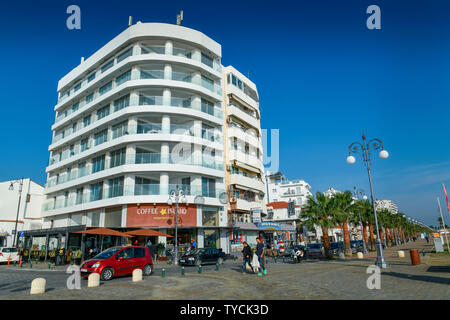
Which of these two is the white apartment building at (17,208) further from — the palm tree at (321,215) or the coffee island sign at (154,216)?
the palm tree at (321,215)

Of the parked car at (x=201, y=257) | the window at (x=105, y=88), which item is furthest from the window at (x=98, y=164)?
the parked car at (x=201, y=257)

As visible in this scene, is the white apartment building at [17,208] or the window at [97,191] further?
the white apartment building at [17,208]

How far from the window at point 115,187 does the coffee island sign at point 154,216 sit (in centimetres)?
194

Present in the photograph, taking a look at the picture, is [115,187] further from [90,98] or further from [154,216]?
[90,98]

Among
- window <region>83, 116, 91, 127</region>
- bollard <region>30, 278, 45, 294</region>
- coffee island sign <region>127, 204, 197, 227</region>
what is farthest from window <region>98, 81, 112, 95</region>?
bollard <region>30, 278, 45, 294</region>

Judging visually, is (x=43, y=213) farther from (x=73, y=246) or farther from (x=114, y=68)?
(x=114, y=68)

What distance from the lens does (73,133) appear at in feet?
128

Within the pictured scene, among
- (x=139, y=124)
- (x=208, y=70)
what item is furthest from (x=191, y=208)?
(x=208, y=70)

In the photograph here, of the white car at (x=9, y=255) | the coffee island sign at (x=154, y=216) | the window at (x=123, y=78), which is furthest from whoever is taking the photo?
the window at (x=123, y=78)

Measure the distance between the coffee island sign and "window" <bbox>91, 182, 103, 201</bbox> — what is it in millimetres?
5268

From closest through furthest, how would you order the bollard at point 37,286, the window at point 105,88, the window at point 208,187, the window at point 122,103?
the bollard at point 37,286 < the window at point 208,187 < the window at point 122,103 < the window at point 105,88

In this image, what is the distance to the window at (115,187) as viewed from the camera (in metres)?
30.2

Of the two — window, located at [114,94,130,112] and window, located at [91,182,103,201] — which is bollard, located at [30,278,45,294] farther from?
window, located at [114,94,130,112]

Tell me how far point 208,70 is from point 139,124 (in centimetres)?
1053
